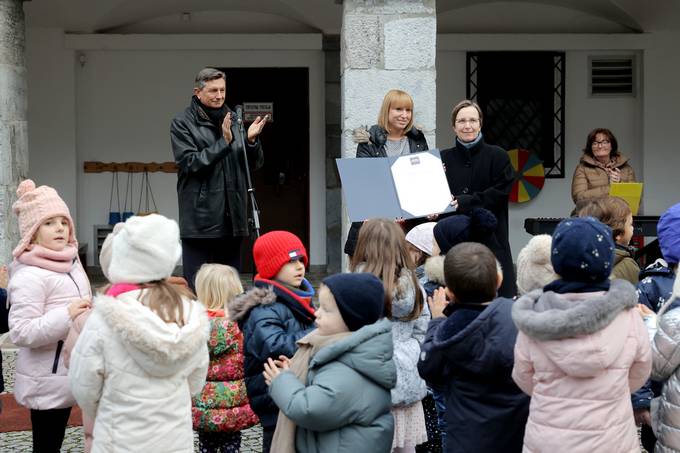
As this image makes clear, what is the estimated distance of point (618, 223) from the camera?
4750 millimetres

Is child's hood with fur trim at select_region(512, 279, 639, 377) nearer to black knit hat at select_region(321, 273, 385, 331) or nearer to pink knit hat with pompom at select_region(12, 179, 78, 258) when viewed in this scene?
black knit hat at select_region(321, 273, 385, 331)

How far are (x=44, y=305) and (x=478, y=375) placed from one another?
1.92 m

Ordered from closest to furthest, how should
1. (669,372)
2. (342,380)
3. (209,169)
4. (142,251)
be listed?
1. (342,380)
2. (142,251)
3. (669,372)
4. (209,169)

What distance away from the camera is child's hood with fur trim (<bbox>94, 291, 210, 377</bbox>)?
11.0ft

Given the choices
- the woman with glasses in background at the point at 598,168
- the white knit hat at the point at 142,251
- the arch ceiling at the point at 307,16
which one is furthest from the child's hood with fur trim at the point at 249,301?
the arch ceiling at the point at 307,16

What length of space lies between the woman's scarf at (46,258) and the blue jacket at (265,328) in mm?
923

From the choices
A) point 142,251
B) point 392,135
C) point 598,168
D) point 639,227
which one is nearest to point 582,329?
point 142,251

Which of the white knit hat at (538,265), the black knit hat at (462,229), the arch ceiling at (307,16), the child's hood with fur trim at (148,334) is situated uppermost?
the arch ceiling at (307,16)

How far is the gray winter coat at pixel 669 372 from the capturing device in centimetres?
360

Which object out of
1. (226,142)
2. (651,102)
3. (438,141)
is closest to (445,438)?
(226,142)

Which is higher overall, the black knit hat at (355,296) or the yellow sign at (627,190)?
the yellow sign at (627,190)

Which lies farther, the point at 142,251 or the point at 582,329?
the point at 142,251

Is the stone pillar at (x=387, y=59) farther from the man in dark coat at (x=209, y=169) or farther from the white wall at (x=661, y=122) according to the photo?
the white wall at (x=661, y=122)

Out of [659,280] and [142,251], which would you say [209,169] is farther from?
[659,280]
